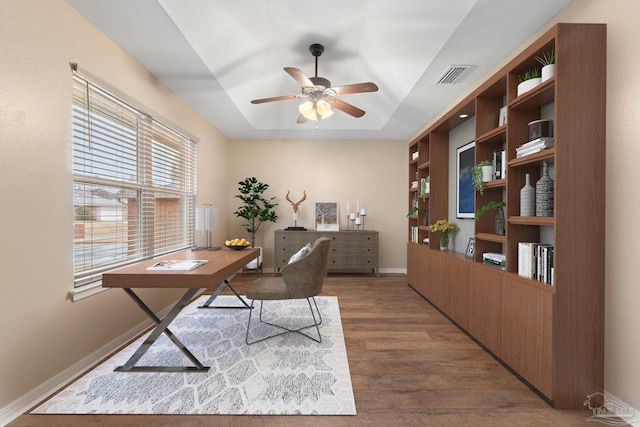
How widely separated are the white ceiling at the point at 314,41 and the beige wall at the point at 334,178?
1.45 meters

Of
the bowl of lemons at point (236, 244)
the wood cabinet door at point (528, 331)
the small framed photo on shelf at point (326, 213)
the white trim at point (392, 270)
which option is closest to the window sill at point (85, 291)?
the bowl of lemons at point (236, 244)

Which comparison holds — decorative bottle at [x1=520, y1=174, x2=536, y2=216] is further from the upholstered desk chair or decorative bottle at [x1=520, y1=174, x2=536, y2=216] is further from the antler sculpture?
the antler sculpture

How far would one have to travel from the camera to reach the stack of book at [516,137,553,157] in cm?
195

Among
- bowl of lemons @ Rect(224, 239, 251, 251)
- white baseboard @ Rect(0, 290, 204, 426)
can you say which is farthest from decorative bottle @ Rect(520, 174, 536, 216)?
white baseboard @ Rect(0, 290, 204, 426)

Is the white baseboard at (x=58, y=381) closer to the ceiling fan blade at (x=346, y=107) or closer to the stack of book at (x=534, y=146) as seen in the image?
the ceiling fan blade at (x=346, y=107)

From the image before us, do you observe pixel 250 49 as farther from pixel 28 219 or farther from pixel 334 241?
pixel 334 241

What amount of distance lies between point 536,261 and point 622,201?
567 mm

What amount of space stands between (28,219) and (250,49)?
8.05 feet

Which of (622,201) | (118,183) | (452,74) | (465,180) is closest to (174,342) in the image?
(118,183)

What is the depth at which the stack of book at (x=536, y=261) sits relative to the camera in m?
1.87

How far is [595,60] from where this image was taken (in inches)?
70.7

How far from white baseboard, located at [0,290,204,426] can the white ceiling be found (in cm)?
254

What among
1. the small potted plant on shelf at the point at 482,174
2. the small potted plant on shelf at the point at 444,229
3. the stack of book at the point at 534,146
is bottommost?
the small potted plant on shelf at the point at 444,229

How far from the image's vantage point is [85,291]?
2199 millimetres
